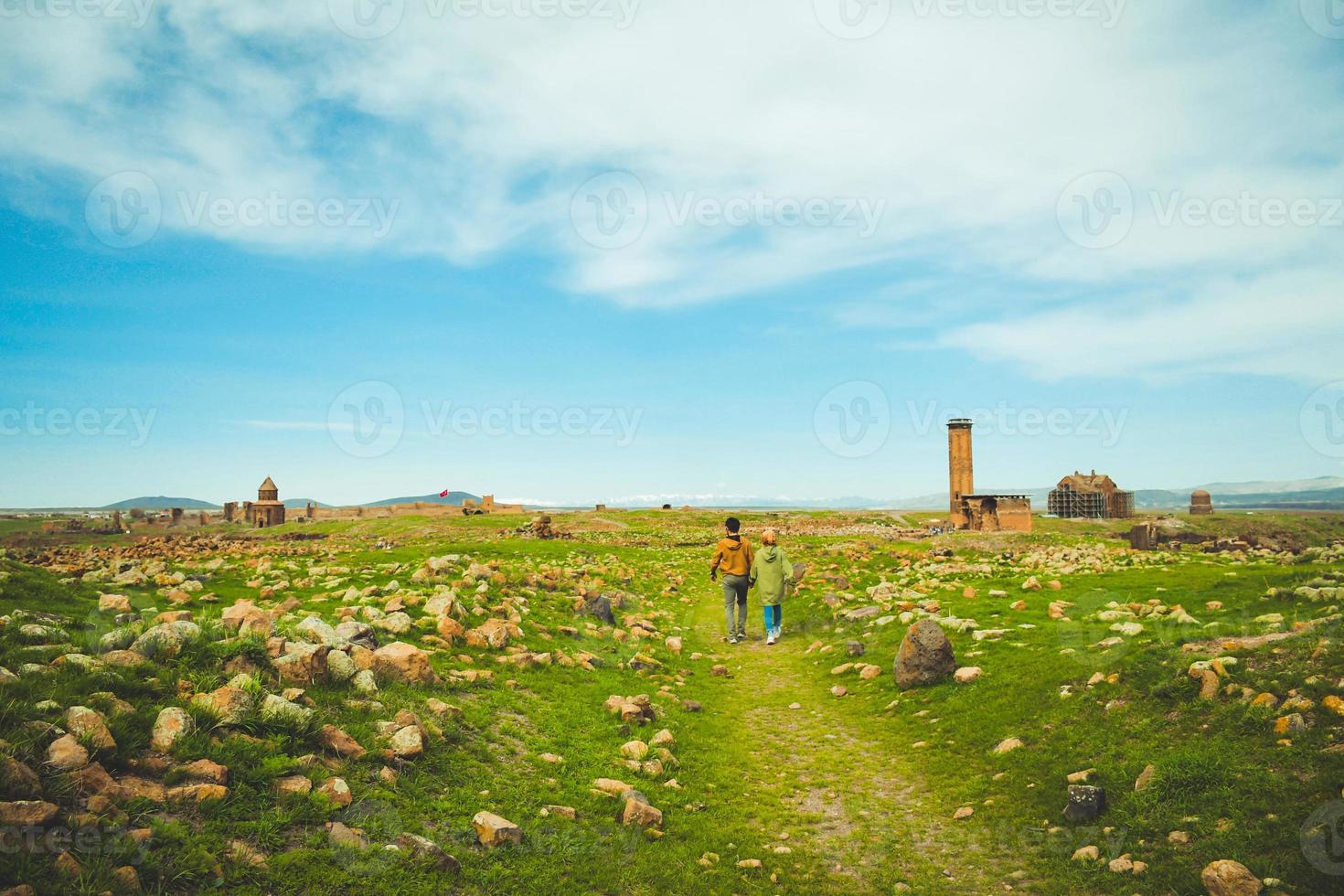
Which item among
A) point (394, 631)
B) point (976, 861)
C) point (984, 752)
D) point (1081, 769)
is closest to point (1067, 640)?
point (984, 752)

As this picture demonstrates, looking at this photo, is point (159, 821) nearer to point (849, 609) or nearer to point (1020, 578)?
point (849, 609)

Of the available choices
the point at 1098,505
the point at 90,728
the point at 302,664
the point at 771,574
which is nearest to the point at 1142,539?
the point at 771,574

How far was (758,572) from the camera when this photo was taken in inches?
795

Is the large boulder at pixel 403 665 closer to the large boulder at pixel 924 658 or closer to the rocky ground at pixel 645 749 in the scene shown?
the rocky ground at pixel 645 749

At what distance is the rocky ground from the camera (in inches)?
243

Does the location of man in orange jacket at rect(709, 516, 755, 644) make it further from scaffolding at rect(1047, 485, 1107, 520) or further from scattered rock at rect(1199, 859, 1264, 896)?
scaffolding at rect(1047, 485, 1107, 520)

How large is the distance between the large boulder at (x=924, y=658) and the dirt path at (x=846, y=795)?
4.13 feet

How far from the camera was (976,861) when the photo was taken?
794 cm

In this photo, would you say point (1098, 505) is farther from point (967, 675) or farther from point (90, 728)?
point (90, 728)

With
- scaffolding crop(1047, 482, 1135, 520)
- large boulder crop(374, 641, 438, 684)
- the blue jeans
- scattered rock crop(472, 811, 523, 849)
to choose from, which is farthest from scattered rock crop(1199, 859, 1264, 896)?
scaffolding crop(1047, 482, 1135, 520)

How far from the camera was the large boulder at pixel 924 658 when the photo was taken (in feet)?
45.1

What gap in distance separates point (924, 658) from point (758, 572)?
22.8 feet

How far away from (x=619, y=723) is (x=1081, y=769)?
285 inches

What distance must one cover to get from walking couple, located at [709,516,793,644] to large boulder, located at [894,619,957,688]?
5.83 metres
